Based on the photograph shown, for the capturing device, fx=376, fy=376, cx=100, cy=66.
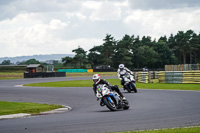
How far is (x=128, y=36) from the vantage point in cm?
11762

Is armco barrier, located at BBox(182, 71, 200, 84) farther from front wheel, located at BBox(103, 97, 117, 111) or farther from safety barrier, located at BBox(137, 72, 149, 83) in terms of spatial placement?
front wheel, located at BBox(103, 97, 117, 111)

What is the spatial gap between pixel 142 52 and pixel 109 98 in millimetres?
97590

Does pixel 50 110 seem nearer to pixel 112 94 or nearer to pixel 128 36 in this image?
pixel 112 94

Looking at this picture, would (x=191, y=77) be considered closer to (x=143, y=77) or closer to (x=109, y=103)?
(x=143, y=77)

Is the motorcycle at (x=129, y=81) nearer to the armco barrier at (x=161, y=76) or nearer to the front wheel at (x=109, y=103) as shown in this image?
the front wheel at (x=109, y=103)

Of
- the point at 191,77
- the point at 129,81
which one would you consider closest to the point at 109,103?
the point at 129,81

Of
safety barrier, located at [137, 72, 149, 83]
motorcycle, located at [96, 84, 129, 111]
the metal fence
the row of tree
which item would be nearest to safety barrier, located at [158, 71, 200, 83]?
safety barrier, located at [137, 72, 149, 83]

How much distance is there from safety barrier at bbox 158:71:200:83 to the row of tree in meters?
70.6

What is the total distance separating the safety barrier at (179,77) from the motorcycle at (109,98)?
19507 millimetres

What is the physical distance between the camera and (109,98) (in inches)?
529

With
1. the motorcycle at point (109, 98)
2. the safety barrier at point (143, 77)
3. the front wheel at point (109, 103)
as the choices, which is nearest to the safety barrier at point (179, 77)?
the safety barrier at point (143, 77)

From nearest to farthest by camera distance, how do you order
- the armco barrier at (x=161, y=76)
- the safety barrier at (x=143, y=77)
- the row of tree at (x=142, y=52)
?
the armco barrier at (x=161, y=76)
the safety barrier at (x=143, y=77)
the row of tree at (x=142, y=52)

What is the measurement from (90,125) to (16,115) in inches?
156

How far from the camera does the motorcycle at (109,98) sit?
13.4 m
